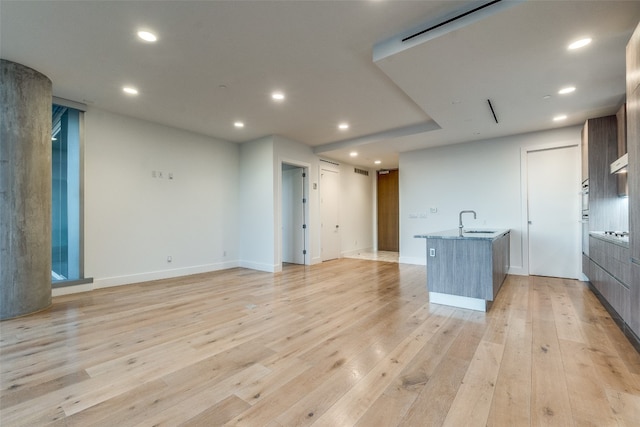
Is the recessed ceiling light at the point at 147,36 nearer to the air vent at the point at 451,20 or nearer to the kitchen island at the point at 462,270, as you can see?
the air vent at the point at 451,20

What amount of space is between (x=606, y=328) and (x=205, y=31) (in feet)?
15.9

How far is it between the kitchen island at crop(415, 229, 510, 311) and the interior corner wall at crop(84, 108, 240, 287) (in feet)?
14.6

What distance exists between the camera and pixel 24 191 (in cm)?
335

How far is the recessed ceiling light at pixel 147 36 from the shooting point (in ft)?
8.82

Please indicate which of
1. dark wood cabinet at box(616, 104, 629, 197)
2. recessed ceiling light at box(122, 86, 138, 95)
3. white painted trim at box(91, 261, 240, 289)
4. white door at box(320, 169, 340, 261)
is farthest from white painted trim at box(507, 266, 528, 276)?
recessed ceiling light at box(122, 86, 138, 95)

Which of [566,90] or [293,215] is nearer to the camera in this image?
[566,90]

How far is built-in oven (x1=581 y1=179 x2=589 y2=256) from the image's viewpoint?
14.9 feet

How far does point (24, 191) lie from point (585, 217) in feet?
26.0

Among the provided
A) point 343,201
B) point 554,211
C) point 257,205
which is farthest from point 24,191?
point 554,211

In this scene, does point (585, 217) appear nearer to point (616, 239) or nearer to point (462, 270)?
point (616, 239)

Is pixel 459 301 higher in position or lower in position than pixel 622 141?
lower

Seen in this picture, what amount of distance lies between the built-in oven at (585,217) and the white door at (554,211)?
6.9 inches

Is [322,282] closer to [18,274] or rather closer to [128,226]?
[128,226]

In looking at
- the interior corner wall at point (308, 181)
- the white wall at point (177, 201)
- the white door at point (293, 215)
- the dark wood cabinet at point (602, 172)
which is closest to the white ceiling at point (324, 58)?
the dark wood cabinet at point (602, 172)
